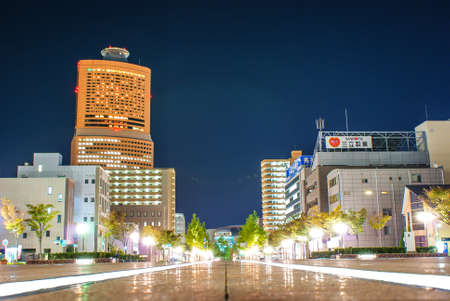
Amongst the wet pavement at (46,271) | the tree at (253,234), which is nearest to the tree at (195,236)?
the tree at (253,234)

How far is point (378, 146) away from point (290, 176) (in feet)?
180

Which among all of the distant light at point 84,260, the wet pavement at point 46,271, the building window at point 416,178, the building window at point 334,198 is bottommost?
the distant light at point 84,260

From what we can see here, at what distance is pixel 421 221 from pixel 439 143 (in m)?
38.4

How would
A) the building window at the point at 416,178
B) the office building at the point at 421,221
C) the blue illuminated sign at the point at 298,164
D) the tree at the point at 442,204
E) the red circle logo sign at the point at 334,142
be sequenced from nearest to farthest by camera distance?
the tree at the point at 442,204
the office building at the point at 421,221
the building window at the point at 416,178
the red circle logo sign at the point at 334,142
the blue illuminated sign at the point at 298,164

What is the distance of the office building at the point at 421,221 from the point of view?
67625 millimetres

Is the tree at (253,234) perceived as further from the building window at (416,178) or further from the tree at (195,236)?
the building window at (416,178)

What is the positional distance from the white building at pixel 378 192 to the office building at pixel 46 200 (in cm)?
5568

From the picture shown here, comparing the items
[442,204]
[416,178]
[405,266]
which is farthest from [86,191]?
[405,266]

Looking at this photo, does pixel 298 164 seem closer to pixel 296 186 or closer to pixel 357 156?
pixel 296 186

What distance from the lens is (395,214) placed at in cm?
8950

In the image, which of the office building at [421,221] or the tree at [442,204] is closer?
the tree at [442,204]

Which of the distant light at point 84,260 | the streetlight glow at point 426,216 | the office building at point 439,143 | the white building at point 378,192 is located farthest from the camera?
the office building at point 439,143

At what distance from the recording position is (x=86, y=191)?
4437 inches

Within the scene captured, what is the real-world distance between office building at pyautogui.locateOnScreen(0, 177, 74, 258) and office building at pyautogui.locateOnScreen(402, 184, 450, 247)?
65483 millimetres
